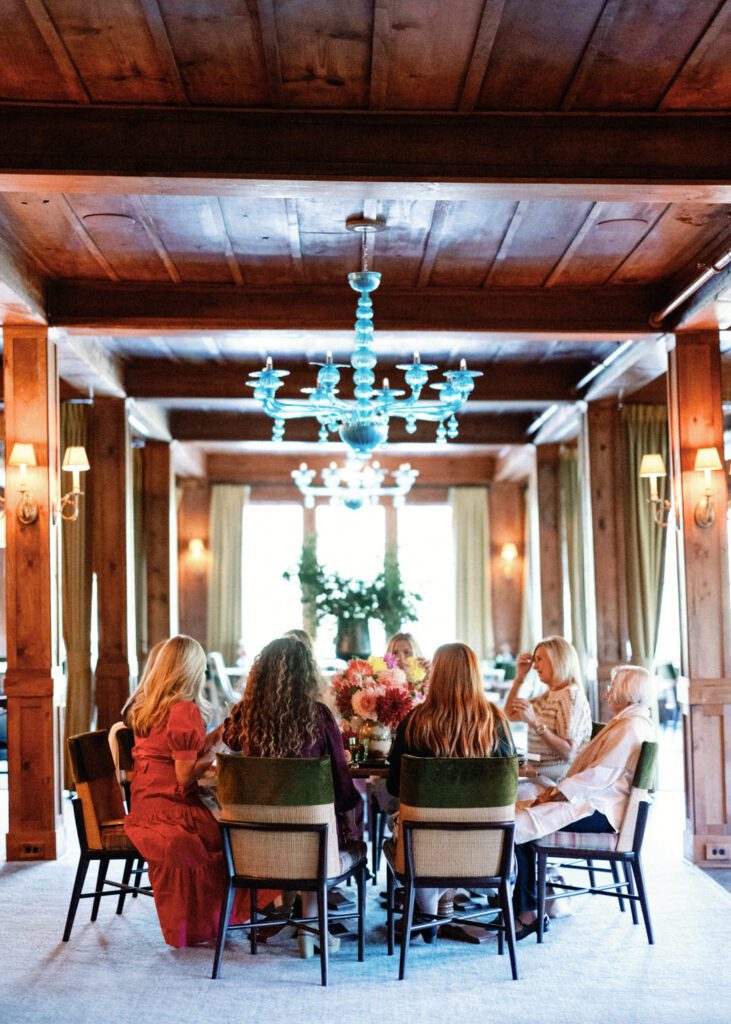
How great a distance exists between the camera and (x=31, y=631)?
6.55 m

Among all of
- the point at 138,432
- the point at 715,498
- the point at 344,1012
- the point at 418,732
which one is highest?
the point at 138,432

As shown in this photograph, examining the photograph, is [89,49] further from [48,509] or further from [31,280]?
[48,509]

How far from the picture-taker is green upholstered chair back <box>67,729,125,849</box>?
16.2 feet

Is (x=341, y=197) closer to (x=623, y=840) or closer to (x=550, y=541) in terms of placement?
(x=623, y=840)

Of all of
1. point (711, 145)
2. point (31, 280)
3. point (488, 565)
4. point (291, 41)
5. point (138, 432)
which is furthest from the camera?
point (488, 565)

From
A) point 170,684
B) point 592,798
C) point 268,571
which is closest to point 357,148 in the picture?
point 170,684

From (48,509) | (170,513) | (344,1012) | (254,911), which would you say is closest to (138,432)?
(170,513)

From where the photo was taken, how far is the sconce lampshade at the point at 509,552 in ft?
49.7

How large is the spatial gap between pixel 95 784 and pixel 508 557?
421 inches

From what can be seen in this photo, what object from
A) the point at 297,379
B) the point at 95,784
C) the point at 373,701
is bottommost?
the point at 95,784

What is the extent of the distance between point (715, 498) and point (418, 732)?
2.81 m

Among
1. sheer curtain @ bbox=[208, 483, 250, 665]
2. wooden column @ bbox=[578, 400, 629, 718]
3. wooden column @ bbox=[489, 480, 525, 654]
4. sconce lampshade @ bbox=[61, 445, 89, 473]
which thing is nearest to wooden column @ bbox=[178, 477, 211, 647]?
sheer curtain @ bbox=[208, 483, 250, 665]

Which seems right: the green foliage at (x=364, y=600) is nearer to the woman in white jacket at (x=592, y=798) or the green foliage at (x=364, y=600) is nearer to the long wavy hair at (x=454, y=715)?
the woman in white jacket at (x=592, y=798)

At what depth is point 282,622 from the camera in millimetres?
15289
